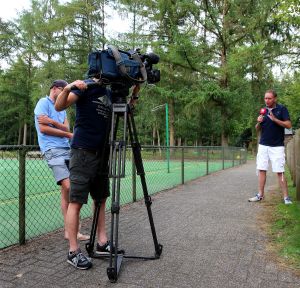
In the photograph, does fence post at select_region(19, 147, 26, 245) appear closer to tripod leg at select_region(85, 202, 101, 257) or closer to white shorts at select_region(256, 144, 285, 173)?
tripod leg at select_region(85, 202, 101, 257)

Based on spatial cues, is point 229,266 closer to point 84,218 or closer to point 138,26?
point 84,218

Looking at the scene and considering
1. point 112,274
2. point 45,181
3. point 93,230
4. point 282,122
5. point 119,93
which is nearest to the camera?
point 112,274

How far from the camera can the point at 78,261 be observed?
149 inches

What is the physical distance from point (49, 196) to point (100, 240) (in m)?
4.62

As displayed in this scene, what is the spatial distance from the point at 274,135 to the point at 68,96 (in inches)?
188

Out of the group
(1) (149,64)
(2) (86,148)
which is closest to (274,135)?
(1) (149,64)

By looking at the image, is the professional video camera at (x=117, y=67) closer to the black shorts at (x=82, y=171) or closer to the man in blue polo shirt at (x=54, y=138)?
the black shorts at (x=82, y=171)

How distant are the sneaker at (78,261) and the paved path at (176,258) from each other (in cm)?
5

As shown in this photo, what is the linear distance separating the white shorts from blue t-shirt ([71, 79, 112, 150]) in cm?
434

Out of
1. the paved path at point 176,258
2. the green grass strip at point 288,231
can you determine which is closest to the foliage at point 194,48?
the green grass strip at point 288,231

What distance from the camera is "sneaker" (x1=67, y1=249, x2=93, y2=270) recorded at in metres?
3.75

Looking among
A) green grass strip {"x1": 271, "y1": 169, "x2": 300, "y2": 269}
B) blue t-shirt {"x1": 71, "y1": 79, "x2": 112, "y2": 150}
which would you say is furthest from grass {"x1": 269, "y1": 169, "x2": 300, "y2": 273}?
blue t-shirt {"x1": 71, "y1": 79, "x2": 112, "y2": 150}

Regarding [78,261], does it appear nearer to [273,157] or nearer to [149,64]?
[149,64]

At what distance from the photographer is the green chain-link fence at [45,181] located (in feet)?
15.4
